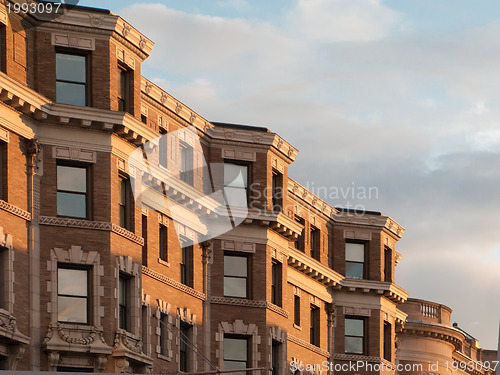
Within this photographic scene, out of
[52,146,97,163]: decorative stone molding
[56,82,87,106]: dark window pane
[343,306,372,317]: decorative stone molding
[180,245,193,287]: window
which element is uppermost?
[56,82,87,106]: dark window pane

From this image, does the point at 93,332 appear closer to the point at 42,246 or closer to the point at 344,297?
the point at 42,246

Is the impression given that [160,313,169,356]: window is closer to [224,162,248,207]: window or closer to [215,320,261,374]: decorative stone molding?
[215,320,261,374]: decorative stone molding

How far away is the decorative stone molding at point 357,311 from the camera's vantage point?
76.1 metres

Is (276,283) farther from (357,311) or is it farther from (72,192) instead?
(72,192)

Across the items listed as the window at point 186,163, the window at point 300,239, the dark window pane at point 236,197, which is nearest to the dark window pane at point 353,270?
the window at point 300,239

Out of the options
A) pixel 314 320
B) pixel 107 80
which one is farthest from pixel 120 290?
pixel 314 320

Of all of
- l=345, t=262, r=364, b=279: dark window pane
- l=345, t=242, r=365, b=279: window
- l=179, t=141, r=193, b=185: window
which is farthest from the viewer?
l=345, t=242, r=365, b=279: window

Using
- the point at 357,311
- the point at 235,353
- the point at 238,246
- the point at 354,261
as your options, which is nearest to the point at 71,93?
the point at 238,246

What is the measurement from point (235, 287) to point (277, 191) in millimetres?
5354

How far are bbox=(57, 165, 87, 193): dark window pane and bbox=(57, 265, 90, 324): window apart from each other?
2883mm

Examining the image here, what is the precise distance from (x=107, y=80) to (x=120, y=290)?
25.1 ft

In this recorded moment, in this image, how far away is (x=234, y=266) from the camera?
211ft

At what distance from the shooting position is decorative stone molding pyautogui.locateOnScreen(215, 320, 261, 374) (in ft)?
206

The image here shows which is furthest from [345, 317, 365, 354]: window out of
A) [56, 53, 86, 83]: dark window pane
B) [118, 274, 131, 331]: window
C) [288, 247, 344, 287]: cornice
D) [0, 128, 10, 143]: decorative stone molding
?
[0, 128, 10, 143]: decorative stone molding
